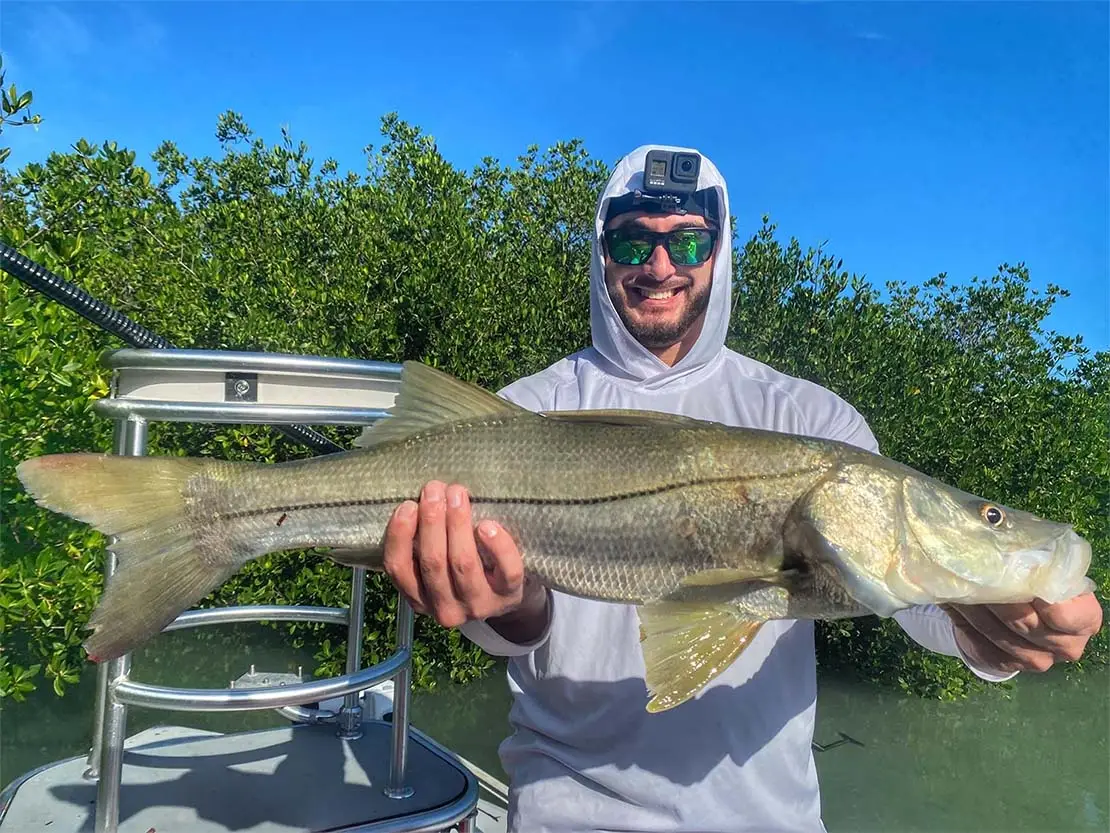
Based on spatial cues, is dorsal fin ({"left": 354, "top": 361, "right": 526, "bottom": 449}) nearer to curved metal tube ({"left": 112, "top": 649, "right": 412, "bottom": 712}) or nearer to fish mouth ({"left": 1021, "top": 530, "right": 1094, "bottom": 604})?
curved metal tube ({"left": 112, "top": 649, "right": 412, "bottom": 712})

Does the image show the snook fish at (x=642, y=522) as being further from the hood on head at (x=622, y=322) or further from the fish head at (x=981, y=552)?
the hood on head at (x=622, y=322)

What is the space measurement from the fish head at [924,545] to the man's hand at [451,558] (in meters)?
0.77

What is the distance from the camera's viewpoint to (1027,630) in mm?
2012

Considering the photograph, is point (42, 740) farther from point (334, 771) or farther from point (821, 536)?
point (821, 536)

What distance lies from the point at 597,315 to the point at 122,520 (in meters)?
2.01

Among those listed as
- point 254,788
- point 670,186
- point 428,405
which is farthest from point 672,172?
point 254,788

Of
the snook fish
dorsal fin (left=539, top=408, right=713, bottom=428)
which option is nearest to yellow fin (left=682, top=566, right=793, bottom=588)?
the snook fish

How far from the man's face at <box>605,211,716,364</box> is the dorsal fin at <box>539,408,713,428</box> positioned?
104 centimetres

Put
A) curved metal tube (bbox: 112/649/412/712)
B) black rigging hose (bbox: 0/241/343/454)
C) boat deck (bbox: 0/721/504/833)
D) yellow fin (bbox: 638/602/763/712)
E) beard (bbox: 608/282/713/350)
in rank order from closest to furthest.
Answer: yellow fin (bbox: 638/602/763/712) → curved metal tube (bbox: 112/649/412/712) → black rigging hose (bbox: 0/241/343/454) → boat deck (bbox: 0/721/504/833) → beard (bbox: 608/282/713/350)

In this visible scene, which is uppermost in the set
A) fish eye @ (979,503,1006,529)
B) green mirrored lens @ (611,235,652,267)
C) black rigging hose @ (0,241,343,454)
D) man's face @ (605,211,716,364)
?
green mirrored lens @ (611,235,652,267)

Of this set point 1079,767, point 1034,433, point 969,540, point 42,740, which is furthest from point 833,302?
point 42,740

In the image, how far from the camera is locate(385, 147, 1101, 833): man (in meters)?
2.08

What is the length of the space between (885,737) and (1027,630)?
8.20m

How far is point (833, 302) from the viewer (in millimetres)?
9609
